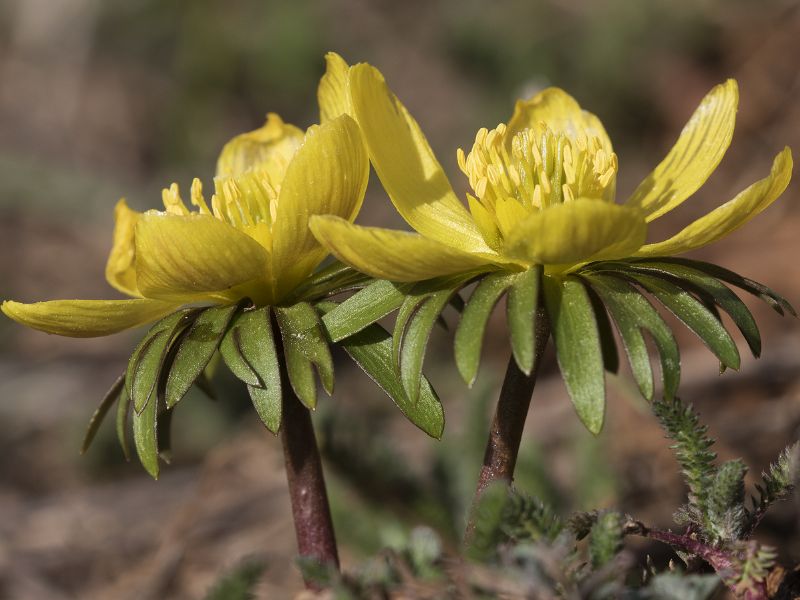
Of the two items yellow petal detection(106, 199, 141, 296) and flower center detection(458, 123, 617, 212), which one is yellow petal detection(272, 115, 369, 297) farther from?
yellow petal detection(106, 199, 141, 296)

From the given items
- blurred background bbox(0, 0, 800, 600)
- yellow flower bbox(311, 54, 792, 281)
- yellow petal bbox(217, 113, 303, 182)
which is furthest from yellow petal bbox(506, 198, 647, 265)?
blurred background bbox(0, 0, 800, 600)

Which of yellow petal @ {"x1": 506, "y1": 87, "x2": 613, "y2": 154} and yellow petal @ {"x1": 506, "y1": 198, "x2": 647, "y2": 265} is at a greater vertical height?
yellow petal @ {"x1": 506, "y1": 87, "x2": 613, "y2": 154}

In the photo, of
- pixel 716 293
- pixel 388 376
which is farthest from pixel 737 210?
pixel 388 376

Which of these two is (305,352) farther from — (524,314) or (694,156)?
(694,156)

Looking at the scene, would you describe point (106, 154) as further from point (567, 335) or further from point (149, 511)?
point (567, 335)

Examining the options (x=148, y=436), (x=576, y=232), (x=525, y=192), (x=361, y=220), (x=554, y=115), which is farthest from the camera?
(x=361, y=220)

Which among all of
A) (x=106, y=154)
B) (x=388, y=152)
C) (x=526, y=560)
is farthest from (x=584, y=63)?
(x=526, y=560)
